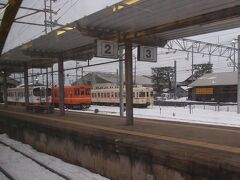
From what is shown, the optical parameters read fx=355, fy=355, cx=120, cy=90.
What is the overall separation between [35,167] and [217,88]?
42.8 m

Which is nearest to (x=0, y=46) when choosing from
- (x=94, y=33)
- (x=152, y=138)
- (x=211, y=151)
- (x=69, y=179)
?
(x=94, y=33)

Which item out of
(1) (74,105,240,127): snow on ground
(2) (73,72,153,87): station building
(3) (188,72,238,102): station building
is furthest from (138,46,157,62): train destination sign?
(2) (73,72,153,87): station building

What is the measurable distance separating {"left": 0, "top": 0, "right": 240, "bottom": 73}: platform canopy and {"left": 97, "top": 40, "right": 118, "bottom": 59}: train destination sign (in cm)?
22

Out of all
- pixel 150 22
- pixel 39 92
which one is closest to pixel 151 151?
pixel 150 22

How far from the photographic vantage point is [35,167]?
11680 millimetres

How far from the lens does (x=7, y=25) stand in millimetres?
11016

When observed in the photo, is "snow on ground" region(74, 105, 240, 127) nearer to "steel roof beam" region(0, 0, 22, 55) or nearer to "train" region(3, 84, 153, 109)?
"train" region(3, 84, 153, 109)

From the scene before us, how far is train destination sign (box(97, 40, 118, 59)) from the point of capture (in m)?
12.1

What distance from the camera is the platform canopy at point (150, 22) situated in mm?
9062

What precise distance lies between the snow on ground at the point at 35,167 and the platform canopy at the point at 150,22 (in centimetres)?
443

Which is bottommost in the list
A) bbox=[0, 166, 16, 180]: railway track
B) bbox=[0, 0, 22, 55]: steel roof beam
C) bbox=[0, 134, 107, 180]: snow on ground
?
bbox=[0, 166, 16, 180]: railway track

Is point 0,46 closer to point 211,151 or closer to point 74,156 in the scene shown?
point 74,156

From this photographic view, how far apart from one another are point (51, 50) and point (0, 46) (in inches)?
188

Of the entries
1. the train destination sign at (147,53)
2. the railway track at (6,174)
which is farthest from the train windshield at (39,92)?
the train destination sign at (147,53)
